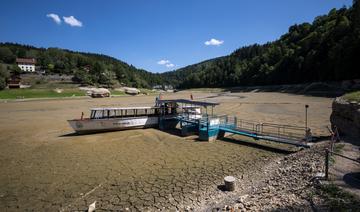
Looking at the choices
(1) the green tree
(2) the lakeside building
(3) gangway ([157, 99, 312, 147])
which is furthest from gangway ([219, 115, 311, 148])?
(1) the green tree

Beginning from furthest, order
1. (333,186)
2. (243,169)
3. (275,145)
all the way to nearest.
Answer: (275,145) < (243,169) < (333,186)

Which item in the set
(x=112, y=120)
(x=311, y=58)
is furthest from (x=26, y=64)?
(x=311, y=58)

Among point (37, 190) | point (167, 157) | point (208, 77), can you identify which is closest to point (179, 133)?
point (167, 157)

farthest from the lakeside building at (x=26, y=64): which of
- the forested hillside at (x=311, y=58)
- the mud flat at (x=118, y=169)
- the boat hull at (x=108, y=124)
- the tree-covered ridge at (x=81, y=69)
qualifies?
the boat hull at (x=108, y=124)

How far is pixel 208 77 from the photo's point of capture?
573ft

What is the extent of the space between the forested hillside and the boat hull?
55923mm

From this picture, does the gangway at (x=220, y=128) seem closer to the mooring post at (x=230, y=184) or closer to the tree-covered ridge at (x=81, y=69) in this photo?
the mooring post at (x=230, y=184)

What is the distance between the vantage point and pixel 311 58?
8262 centimetres

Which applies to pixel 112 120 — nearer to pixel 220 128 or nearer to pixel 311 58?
pixel 220 128

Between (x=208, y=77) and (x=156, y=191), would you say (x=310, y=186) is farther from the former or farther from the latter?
(x=208, y=77)

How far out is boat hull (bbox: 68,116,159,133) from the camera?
24.5 meters

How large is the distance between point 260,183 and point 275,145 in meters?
9.29

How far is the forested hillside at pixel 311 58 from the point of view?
6028 centimetres

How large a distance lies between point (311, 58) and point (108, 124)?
85.5 metres
